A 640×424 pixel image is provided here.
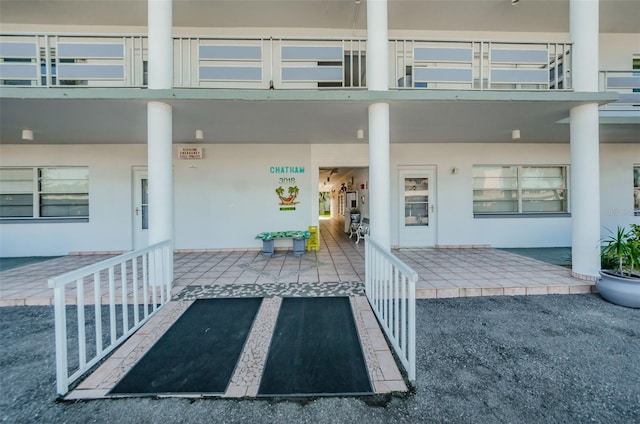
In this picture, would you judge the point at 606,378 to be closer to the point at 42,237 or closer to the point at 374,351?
the point at 374,351

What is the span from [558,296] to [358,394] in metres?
3.54

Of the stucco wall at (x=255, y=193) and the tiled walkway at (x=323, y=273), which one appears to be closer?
the tiled walkway at (x=323, y=273)

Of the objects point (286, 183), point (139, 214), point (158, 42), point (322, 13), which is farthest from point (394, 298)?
point (139, 214)

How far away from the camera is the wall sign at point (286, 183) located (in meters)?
6.69

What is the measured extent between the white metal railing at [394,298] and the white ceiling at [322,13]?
515 centimetres

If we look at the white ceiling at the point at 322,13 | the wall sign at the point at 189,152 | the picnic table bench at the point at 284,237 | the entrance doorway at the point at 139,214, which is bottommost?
the picnic table bench at the point at 284,237

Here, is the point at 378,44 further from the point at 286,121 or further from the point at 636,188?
the point at 636,188

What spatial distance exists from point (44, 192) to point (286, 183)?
5.69 m

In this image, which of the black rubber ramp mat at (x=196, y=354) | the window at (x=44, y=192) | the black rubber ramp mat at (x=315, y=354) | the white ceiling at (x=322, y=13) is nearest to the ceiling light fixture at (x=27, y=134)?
the window at (x=44, y=192)

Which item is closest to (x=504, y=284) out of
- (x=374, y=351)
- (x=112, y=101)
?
(x=374, y=351)

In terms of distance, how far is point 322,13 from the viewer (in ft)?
19.3

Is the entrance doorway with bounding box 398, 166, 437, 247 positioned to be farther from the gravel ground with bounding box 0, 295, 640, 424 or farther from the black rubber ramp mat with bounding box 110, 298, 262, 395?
the black rubber ramp mat with bounding box 110, 298, 262, 395

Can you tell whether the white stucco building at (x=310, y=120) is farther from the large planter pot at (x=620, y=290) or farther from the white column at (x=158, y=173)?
the large planter pot at (x=620, y=290)

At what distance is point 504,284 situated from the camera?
13.0 feet
